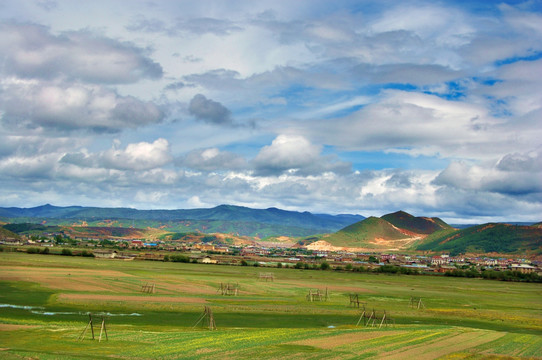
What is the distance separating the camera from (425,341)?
161ft

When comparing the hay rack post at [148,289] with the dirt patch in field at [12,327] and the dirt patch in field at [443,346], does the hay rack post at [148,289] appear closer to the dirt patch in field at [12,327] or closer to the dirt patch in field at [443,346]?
the dirt patch in field at [12,327]

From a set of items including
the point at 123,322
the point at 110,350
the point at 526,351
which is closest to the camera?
the point at 110,350

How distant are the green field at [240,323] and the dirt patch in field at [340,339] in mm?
100

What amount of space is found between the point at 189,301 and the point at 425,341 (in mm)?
39223

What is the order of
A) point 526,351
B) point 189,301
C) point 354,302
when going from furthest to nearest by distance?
point 354,302, point 189,301, point 526,351

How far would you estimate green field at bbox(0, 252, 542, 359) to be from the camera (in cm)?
4100

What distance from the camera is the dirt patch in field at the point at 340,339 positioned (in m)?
45.1

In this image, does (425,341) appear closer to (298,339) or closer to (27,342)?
(298,339)

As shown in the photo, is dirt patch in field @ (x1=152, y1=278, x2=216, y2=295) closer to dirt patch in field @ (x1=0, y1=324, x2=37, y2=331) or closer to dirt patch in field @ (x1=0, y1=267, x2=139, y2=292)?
dirt patch in field @ (x1=0, y1=267, x2=139, y2=292)

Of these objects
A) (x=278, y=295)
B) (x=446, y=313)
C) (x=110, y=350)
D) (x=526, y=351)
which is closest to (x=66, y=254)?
(x=278, y=295)

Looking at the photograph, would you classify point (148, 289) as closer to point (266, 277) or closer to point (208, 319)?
point (208, 319)

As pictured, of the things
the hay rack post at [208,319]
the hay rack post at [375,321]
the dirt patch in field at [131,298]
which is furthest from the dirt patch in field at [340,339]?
the dirt patch in field at [131,298]

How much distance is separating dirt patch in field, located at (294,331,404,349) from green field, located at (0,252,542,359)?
0.10m

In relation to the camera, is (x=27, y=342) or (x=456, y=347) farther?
(x=456, y=347)
